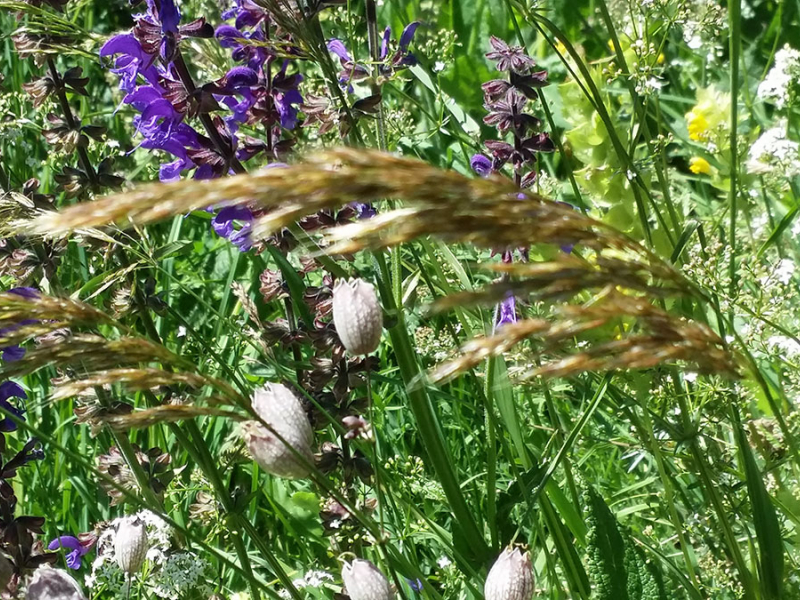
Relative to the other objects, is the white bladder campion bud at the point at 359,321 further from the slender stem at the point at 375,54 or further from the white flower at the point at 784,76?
the white flower at the point at 784,76

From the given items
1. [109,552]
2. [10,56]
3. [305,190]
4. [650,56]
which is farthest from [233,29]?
[10,56]

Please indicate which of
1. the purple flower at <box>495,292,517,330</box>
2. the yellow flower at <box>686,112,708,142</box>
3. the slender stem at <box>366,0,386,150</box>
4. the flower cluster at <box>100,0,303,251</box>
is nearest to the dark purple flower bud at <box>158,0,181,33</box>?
the flower cluster at <box>100,0,303,251</box>

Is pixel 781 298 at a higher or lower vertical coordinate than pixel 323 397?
higher

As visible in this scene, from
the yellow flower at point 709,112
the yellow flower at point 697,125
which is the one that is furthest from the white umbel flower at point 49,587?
the yellow flower at point 697,125

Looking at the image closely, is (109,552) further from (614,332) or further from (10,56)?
(10,56)

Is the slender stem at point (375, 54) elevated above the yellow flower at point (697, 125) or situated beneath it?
elevated above

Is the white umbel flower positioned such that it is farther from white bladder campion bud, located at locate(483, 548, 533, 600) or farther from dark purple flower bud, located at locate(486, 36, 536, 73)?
dark purple flower bud, located at locate(486, 36, 536, 73)

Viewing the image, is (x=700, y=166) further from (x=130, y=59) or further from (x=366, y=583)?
(x=366, y=583)
